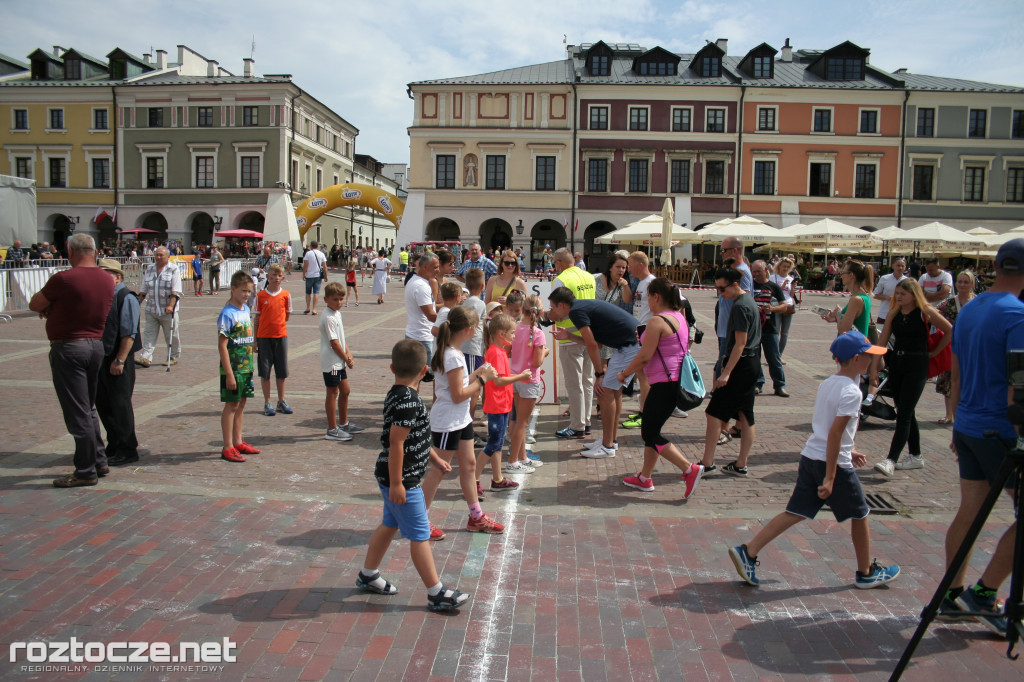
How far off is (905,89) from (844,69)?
3.71 meters

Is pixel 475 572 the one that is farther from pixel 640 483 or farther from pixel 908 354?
pixel 908 354

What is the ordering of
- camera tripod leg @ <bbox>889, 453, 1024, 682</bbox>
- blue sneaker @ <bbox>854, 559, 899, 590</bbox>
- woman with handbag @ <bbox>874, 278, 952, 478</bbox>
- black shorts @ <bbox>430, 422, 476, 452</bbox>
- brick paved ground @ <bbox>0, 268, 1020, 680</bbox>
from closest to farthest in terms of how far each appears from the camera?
camera tripod leg @ <bbox>889, 453, 1024, 682</bbox> → brick paved ground @ <bbox>0, 268, 1020, 680</bbox> → blue sneaker @ <bbox>854, 559, 899, 590</bbox> → black shorts @ <bbox>430, 422, 476, 452</bbox> → woman with handbag @ <bbox>874, 278, 952, 478</bbox>

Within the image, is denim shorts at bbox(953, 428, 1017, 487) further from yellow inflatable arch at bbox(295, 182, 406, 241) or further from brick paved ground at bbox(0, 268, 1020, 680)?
yellow inflatable arch at bbox(295, 182, 406, 241)

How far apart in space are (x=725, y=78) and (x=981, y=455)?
44.8 metres

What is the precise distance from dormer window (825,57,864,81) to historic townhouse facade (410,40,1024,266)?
0.08 m

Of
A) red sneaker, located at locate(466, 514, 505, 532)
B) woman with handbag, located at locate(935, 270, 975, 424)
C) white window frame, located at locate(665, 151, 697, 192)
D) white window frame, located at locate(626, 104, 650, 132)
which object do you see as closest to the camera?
red sneaker, located at locate(466, 514, 505, 532)

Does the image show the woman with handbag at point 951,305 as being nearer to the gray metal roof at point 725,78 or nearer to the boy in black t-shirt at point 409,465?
the boy in black t-shirt at point 409,465

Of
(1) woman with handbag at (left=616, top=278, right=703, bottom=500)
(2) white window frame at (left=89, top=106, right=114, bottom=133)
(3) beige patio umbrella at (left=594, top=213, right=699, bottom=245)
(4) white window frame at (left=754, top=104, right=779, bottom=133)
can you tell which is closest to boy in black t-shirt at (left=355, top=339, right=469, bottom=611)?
(1) woman with handbag at (left=616, top=278, right=703, bottom=500)

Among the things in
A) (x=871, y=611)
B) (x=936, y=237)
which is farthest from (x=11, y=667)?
(x=936, y=237)

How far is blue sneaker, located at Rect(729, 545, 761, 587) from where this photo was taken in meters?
4.25

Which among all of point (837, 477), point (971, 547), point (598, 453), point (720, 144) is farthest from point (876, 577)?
point (720, 144)

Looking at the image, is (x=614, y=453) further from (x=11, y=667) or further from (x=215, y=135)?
(x=215, y=135)

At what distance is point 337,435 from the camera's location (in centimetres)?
742

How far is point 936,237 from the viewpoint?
2666 centimetres
